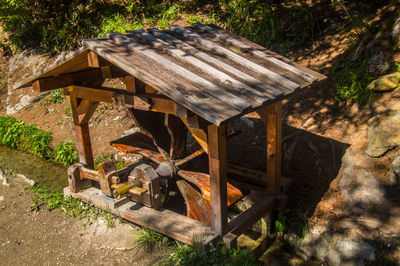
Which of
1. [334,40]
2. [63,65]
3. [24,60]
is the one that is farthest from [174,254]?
[24,60]

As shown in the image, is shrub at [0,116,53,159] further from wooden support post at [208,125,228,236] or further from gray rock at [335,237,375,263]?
gray rock at [335,237,375,263]

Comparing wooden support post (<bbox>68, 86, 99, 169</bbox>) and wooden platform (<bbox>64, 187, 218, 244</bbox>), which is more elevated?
wooden support post (<bbox>68, 86, 99, 169</bbox>)

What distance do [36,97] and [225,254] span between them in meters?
8.39

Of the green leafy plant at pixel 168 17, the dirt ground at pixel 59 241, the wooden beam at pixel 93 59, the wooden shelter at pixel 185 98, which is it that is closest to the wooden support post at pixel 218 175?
the wooden shelter at pixel 185 98

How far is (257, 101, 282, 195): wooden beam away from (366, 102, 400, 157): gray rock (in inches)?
51.5

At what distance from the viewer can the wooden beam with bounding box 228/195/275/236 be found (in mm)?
4145

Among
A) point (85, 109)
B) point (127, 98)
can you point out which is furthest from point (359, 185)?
point (85, 109)

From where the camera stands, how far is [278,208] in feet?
15.4

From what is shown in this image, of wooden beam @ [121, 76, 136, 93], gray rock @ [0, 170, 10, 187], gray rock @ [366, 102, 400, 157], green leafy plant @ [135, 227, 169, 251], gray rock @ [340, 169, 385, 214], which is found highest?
wooden beam @ [121, 76, 136, 93]

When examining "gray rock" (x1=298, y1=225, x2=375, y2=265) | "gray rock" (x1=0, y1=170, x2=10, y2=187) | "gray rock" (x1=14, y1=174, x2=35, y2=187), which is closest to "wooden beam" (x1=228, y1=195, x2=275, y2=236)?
"gray rock" (x1=298, y1=225, x2=375, y2=265)

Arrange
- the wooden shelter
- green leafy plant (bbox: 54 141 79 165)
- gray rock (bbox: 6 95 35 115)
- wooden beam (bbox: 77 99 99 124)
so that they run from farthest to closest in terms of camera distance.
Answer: gray rock (bbox: 6 95 35 115), green leafy plant (bbox: 54 141 79 165), wooden beam (bbox: 77 99 99 124), the wooden shelter

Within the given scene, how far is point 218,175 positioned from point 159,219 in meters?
1.19

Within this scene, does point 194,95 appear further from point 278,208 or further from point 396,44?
point 396,44

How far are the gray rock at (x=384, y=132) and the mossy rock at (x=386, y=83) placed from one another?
33 cm
